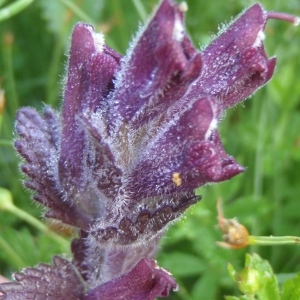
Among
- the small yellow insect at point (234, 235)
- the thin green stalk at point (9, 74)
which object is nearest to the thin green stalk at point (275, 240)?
the small yellow insect at point (234, 235)

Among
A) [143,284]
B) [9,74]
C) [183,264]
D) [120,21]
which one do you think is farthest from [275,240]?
[120,21]

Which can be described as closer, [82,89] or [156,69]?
[156,69]

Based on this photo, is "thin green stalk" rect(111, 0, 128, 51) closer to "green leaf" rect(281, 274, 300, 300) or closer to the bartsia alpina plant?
the bartsia alpina plant

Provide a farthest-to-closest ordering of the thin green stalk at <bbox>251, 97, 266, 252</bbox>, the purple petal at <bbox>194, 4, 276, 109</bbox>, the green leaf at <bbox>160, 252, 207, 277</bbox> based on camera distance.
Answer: the thin green stalk at <bbox>251, 97, 266, 252</bbox> → the green leaf at <bbox>160, 252, 207, 277</bbox> → the purple petal at <bbox>194, 4, 276, 109</bbox>

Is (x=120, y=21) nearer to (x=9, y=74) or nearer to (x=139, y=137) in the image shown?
(x=9, y=74)

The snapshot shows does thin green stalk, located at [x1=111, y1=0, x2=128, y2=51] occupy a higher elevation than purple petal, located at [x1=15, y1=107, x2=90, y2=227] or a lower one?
higher

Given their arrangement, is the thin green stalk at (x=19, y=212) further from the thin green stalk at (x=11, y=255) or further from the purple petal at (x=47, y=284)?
the purple petal at (x=47, y=284)

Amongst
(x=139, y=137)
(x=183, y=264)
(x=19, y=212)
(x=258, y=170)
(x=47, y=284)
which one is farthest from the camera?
(x=258, y=170)

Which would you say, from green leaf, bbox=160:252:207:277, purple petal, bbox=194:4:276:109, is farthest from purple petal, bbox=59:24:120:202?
green leaf, bbox=160:252:207:277

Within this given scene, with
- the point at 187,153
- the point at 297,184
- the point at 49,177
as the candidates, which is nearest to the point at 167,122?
the point at 187,153
